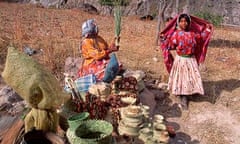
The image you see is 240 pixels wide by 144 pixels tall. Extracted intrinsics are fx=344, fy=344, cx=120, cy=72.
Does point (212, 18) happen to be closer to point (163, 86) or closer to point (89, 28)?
point (163, 86)

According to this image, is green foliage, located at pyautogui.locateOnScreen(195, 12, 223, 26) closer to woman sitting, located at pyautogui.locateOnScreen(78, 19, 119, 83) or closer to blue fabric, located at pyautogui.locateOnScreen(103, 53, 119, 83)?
woman sitting, located at pyautogui.locateOnScreen(78, 19, 119, 83)

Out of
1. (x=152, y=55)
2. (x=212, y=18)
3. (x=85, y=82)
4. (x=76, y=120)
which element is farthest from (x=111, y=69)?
(x=212, y=18)

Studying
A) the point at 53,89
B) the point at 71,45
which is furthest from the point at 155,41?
the point at 53,89

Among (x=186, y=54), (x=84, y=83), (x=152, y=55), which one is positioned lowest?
(x=84, y=83)

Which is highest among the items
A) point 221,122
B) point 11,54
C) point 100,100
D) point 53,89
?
point 11,54

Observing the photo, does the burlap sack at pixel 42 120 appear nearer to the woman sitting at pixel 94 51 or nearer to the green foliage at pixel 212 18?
the woman sitting at pixel 94 51

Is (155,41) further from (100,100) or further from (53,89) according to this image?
(53,89)

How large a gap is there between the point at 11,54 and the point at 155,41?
479cm

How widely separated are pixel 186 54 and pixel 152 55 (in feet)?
6.41

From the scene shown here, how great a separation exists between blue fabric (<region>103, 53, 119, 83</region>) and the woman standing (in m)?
0.98

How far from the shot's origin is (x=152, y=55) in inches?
253

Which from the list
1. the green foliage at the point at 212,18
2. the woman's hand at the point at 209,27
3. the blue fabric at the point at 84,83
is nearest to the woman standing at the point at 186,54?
the woman's hand at the point at 209,27

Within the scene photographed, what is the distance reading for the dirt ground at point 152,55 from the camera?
14.3 feet

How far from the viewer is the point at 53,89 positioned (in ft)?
8.79
